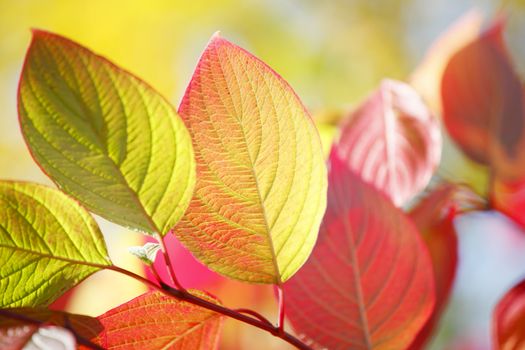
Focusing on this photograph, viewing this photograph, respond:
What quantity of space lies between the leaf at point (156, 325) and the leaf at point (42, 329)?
0.04ft

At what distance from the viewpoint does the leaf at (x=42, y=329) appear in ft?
0.89

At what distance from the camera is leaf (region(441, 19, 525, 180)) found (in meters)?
0.75

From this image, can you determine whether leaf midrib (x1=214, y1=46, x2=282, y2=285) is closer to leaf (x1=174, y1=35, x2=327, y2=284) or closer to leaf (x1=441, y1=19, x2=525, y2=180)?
leaf (x1=174, y1=35, x2=327, y2=284)

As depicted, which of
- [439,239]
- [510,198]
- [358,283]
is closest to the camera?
[358,283]

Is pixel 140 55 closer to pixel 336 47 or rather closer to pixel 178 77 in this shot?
pixel 178 77

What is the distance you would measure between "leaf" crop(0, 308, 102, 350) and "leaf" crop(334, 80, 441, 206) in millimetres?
303

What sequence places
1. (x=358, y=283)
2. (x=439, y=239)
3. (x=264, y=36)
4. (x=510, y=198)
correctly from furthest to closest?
(x=264, y=36) → (x=510, y=198) → (x=439, y=239) → (x=358, y=283)

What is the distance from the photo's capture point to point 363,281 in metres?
0.44

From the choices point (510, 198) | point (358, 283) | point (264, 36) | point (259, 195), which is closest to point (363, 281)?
point (358, 283)

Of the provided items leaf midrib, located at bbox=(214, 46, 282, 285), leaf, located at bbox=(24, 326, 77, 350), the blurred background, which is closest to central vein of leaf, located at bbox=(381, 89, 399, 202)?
leaf midrib, located at bbox=(214, 46, 282, 285)

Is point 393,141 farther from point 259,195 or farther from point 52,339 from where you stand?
point 52,339

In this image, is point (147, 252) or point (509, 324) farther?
point (509, 324)

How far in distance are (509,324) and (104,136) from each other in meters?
0.33

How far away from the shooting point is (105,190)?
1.03ft
